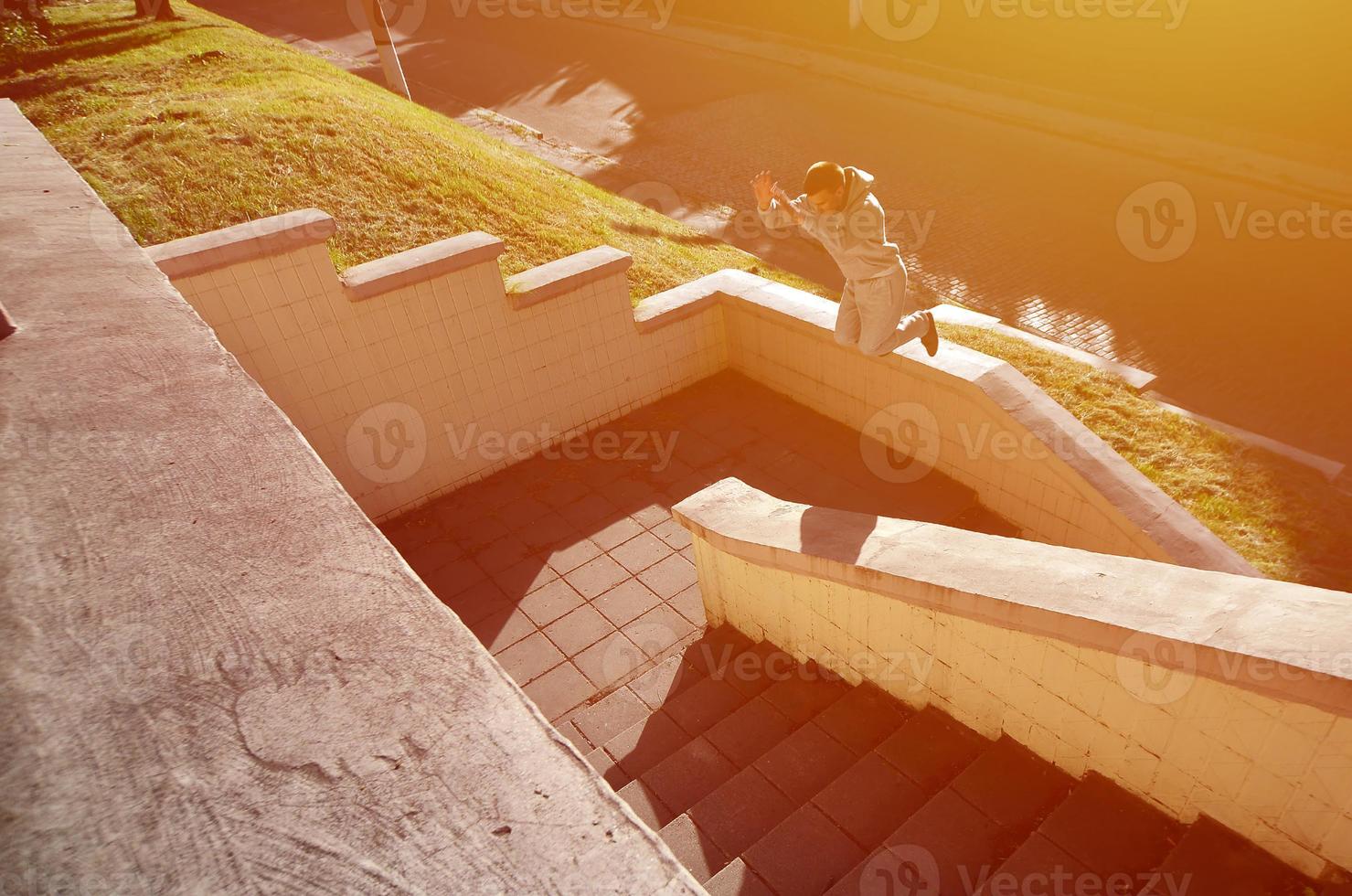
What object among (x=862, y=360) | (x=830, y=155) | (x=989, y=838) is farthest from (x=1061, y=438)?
(x=830, y=155)

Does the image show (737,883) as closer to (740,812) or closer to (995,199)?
(740,812)

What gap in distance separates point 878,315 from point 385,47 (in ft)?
55.1

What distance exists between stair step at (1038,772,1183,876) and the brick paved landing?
280cm

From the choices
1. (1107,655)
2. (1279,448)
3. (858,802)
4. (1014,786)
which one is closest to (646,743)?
(858,802)

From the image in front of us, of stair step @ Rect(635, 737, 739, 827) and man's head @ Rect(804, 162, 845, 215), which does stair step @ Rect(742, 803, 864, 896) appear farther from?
man's head @ Rect(804, 162, 845, 215)

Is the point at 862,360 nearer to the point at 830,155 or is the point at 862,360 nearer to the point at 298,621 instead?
the point at 298,621

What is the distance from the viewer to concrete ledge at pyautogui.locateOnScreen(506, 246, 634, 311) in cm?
696

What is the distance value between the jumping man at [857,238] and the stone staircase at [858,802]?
7.97 feet

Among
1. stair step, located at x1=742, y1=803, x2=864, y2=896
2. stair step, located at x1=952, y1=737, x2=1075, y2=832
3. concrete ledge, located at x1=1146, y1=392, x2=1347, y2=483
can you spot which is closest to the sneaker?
stair step, located at x1=952, y1=737, x2=1075, y2=832

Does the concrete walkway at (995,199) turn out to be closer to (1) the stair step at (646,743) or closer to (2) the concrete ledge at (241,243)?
(1) the stair step at (646,743)

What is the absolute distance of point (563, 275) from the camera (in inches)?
279

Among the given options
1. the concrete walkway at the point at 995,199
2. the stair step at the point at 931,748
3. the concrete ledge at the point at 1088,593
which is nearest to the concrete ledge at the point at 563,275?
the concrete ledge at the point at 1088,593

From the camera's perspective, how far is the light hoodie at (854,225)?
4992mm

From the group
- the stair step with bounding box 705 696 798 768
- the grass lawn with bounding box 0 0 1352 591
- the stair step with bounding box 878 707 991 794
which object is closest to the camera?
the stair step with bounding box 878 707 991 794
